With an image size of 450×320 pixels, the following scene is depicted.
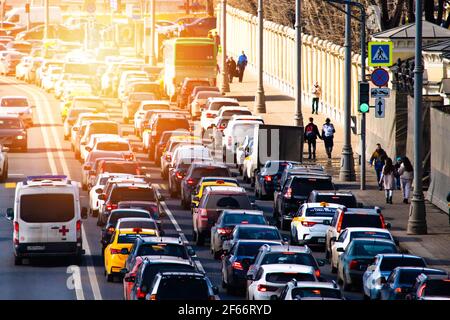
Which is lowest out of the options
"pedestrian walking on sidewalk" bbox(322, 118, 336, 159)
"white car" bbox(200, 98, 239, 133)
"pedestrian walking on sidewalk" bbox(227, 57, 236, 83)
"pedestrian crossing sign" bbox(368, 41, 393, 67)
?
"pedestrian walking on sidewalk" bbox(322, 118, 336, 159)

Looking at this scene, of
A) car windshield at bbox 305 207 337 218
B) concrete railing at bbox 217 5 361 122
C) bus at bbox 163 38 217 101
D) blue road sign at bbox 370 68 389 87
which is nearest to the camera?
car windshield at bbox 305 207 337 218

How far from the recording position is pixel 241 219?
40875 mm

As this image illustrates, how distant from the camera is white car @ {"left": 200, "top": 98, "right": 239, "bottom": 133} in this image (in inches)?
2830

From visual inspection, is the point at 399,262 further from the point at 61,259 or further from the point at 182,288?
the point at 61,259

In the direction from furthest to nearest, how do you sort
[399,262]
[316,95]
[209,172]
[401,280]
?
[316,95]
[209,172]
[399,262]
[401,280]

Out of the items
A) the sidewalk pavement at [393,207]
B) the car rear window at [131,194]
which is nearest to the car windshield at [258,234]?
the sidewalk pavement at [393,207]

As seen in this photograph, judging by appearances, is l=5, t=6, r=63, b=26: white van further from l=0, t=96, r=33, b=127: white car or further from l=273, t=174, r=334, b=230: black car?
l=273, t=174, r=334, b=230: black car

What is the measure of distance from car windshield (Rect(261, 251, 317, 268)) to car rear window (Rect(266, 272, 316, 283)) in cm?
163

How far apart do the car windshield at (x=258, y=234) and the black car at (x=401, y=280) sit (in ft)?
20.6

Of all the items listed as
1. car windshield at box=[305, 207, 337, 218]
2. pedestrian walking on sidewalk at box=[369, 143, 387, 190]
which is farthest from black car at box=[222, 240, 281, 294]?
pedestrian walking on sidewalk at box=[369, 143, 387, 190]

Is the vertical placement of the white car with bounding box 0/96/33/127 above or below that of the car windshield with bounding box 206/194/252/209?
above

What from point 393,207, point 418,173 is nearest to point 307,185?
point 418,173

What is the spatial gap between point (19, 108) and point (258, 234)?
136ft
